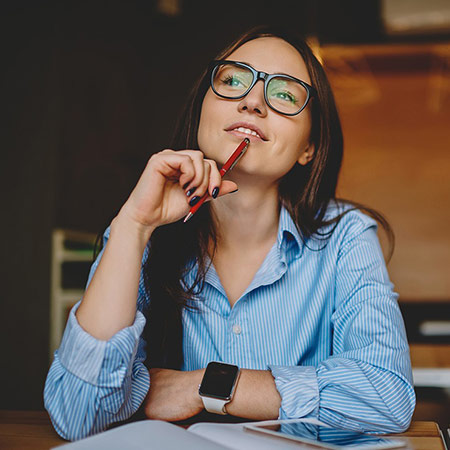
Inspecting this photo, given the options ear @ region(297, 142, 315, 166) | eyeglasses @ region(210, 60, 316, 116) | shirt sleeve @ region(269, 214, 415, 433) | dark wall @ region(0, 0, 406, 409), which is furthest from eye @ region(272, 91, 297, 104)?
dark wall @ region(0, 0, 406, 409)

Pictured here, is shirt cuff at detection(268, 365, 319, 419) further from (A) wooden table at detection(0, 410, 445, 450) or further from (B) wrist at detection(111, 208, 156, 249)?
(B) wrist at detection(111, 208, 156, 249)

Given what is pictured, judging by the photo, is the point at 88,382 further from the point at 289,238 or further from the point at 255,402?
the point at 289,238

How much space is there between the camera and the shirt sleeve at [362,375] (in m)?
1.05

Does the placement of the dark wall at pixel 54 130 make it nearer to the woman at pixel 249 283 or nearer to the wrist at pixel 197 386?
the woman at pixel 249 283

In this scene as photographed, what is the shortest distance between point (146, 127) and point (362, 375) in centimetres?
334

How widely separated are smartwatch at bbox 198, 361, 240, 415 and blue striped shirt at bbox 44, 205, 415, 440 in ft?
0.29

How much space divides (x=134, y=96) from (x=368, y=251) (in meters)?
2.98

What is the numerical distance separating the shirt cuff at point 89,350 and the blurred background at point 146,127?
2005mm

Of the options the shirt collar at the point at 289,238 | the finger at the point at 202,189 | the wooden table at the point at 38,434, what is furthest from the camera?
the shirt collar at the point at 289,238

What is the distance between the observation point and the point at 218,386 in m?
1.08

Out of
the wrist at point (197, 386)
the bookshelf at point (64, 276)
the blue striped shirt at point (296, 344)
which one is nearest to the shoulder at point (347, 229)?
the blue striped shirt at point (296, 344)

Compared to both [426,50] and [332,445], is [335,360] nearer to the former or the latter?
[332,445]

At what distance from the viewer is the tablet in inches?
31.2

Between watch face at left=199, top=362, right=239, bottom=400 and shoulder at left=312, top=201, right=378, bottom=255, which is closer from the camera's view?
watch face at left=199, top=362, right=239, bottom=400
